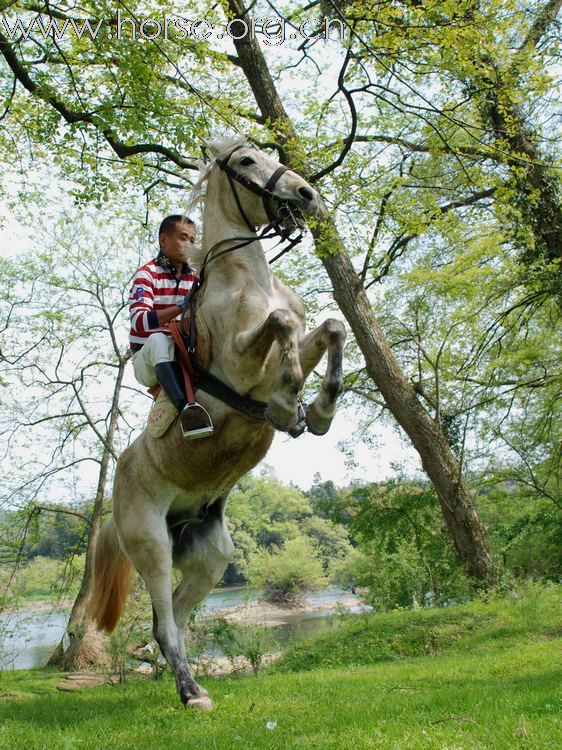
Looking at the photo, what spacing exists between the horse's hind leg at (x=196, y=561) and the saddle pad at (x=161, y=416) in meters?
0.89

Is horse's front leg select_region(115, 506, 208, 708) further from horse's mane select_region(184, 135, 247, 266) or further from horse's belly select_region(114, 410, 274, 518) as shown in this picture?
horse's mane select_region(184, 135, 247, 266)

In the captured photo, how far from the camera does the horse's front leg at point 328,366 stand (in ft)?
12.9

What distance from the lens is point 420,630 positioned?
431 inches

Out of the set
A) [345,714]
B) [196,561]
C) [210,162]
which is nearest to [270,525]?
[196,561]

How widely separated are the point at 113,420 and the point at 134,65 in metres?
13.3

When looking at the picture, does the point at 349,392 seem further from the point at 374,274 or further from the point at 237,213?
the point at 237,213

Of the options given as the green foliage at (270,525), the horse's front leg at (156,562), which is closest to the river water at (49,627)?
the green foliage at (270,525)

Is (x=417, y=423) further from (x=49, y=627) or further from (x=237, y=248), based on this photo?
(x=49, y=627)

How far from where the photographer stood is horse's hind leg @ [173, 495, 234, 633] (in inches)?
211

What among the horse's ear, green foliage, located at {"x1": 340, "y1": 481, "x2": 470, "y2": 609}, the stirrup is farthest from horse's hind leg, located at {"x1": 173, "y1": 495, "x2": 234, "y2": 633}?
green foliage, located at {"x1": 340, "y1": 481, "x2": 470, "y2": 609}

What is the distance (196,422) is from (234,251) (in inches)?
50.4

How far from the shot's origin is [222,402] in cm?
455

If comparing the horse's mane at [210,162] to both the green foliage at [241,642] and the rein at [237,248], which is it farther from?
the green foliage at [241,642]

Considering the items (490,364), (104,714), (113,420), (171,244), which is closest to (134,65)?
(171,244)
